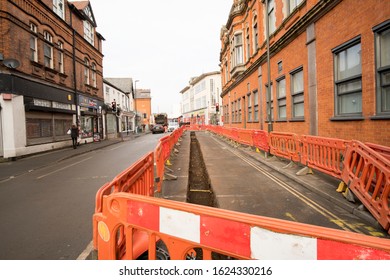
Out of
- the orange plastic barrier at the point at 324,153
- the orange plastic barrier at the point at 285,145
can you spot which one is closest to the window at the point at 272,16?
the orange plastic barrier at the point at 285,145

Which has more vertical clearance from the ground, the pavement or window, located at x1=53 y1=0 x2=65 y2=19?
window, located at x1=53 y1=0 x2=65 y2=19

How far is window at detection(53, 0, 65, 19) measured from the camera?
57.2ft

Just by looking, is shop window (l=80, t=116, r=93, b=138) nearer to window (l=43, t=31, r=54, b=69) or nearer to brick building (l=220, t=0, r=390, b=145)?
window (l=43, t=31, r=54, b=69)

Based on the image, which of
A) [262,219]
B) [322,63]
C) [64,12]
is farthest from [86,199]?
[64,12]

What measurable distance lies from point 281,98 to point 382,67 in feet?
23.0

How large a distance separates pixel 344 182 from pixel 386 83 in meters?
3.01

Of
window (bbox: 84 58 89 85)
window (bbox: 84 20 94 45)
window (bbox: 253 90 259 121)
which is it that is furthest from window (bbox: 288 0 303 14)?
window (bbox: 84 20 94 45)

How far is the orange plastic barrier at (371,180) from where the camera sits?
11.5 feet

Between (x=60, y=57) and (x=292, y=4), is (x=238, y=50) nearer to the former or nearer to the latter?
(x=292, y=4)

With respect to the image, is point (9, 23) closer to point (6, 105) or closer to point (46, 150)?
point (6, 105)

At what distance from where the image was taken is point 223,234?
1715mm

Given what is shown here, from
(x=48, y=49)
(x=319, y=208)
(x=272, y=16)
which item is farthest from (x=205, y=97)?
(x=319, y=208)

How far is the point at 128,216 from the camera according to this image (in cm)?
213

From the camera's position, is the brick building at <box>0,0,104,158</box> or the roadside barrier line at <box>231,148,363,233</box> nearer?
the roadside barrier line at <box>231,148,363,233</box>
